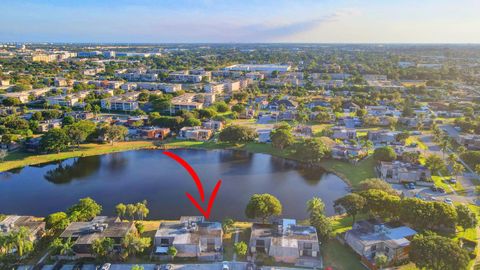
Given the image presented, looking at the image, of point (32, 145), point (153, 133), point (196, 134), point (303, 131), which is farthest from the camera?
point (303, 131)

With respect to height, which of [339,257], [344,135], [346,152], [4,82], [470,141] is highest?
[4,82]

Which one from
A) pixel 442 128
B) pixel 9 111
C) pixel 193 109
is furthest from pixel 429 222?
pixel 9 111

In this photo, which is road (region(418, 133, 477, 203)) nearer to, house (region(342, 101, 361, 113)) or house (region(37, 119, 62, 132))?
house (region(342, 101, 361, 113))

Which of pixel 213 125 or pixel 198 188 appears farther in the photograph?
pixel 213 125

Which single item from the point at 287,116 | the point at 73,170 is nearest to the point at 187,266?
the point at 73,170

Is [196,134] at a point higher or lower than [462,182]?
higher

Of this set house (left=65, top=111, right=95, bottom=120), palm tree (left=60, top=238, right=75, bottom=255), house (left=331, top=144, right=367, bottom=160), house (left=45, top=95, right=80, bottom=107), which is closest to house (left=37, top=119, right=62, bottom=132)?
house (left=65, top=111, right=95, bottom=120)

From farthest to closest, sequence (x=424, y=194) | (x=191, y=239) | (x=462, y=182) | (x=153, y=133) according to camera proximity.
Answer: (x=153, y=133), (x=462, y=182), (x=424, y=194), (x=191, y=239)

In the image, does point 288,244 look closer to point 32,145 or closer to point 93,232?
point 93,232
